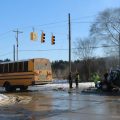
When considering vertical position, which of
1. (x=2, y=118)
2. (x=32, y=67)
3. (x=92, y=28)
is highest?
(x=92, y=28)

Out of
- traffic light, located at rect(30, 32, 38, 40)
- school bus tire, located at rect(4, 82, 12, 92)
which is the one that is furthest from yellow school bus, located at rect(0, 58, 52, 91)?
traffic light, located at rect(30, 32, 38, 40)

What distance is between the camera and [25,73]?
38.3 m

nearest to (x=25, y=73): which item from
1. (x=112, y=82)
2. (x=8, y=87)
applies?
(x=8, y=87)

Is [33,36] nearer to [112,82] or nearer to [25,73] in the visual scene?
[25,73]

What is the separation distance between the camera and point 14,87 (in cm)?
4041

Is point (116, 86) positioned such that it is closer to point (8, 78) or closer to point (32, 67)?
point (32, 67)

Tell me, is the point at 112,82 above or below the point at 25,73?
below

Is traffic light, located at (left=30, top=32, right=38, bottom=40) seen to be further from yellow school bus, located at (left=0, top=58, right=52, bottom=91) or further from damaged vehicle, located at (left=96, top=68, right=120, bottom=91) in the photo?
damaged vehicle, located at (left=96, top=68, right=120, bottom=91)

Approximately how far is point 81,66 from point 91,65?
3151 millimetres

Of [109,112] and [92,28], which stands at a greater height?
[92,28]

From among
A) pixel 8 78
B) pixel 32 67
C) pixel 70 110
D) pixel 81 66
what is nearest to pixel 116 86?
pixel 32 67

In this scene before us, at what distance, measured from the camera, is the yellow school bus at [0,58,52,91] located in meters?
38.0

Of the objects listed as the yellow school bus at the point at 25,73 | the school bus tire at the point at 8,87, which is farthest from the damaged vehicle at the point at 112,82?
the school bus tire at the point at 8,87

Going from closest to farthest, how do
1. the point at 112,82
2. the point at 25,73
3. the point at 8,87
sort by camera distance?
the point at 112,82, the point at 25,73, the point at 8,87
